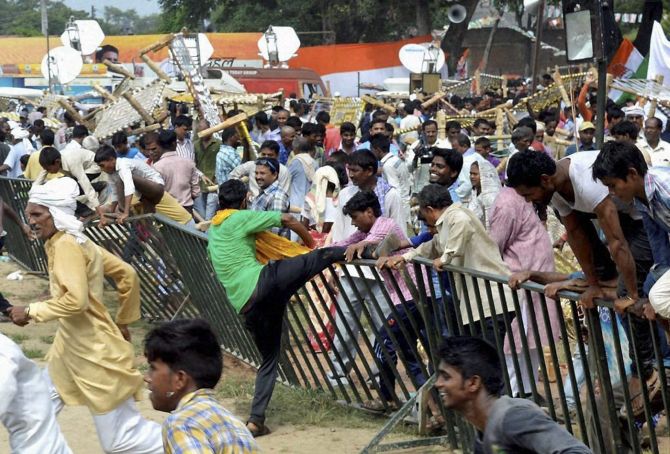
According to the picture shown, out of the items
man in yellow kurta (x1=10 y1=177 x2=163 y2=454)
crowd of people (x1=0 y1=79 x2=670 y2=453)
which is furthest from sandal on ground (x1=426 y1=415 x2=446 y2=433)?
man in yellow kurta (x1=10 y1=177 x2=163 y2=454)

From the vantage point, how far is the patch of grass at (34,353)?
1016 centimetres

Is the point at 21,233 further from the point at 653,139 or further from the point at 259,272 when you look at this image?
the point at 259,272

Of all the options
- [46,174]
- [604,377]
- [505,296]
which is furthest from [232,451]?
[46,174]

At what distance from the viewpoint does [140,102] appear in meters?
18.3

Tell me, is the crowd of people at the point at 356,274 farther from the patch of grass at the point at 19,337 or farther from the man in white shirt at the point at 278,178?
the patch of grass at the point at 19,337

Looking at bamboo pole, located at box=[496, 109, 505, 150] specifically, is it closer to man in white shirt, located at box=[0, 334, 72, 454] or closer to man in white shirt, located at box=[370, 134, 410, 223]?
man in white shirt, located at box=[370, 134, 410, 223]

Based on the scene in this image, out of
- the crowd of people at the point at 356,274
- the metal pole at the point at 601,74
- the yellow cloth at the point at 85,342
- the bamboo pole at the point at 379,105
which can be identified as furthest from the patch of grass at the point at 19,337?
the bamboo pole at the point at 379,105

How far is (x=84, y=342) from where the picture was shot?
6426 millimetres

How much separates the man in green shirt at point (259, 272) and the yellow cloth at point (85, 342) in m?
1.09

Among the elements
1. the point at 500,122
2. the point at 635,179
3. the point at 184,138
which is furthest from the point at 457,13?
the point at 635,179

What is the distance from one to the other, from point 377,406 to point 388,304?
1000 mm

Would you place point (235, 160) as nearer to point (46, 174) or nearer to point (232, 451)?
point (46, 174)

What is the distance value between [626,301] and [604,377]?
0.66 meters

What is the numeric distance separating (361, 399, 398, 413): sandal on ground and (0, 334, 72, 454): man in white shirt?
9.50 feet
